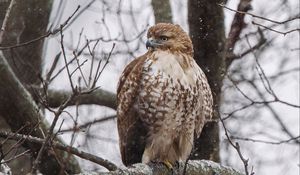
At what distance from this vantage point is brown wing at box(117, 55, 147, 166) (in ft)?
20.4

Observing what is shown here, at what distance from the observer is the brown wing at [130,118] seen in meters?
6.23

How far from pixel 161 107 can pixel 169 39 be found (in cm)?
82

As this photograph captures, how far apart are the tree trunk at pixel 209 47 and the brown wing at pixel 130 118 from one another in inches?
21.4

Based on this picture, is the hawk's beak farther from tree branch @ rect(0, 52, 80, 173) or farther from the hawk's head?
tree branch @ rect(0, 52, 80, 173)

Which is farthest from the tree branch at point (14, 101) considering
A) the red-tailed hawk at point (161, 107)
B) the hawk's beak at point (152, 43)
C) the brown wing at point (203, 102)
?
the brown wing at point (203, 102)

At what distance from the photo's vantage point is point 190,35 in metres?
6.86

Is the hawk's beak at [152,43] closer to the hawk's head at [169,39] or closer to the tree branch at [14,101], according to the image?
the hawk's head at [169,39]

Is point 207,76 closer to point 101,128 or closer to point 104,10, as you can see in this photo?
point 104,10

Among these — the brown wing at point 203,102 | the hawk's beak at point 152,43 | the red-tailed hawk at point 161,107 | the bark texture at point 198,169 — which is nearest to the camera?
the bark texture at point 198,169

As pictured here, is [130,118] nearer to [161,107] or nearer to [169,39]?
[161,107]

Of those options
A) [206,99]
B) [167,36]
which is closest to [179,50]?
[167,36]

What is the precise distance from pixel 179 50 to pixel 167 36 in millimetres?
157

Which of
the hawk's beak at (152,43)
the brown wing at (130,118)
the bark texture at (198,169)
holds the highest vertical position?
the hawk's beak at (152,43)

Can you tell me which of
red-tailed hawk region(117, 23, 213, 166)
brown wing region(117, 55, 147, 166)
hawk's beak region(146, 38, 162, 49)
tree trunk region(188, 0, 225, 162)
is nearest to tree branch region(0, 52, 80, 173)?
brown wing region(117, 55, 147, 166)
